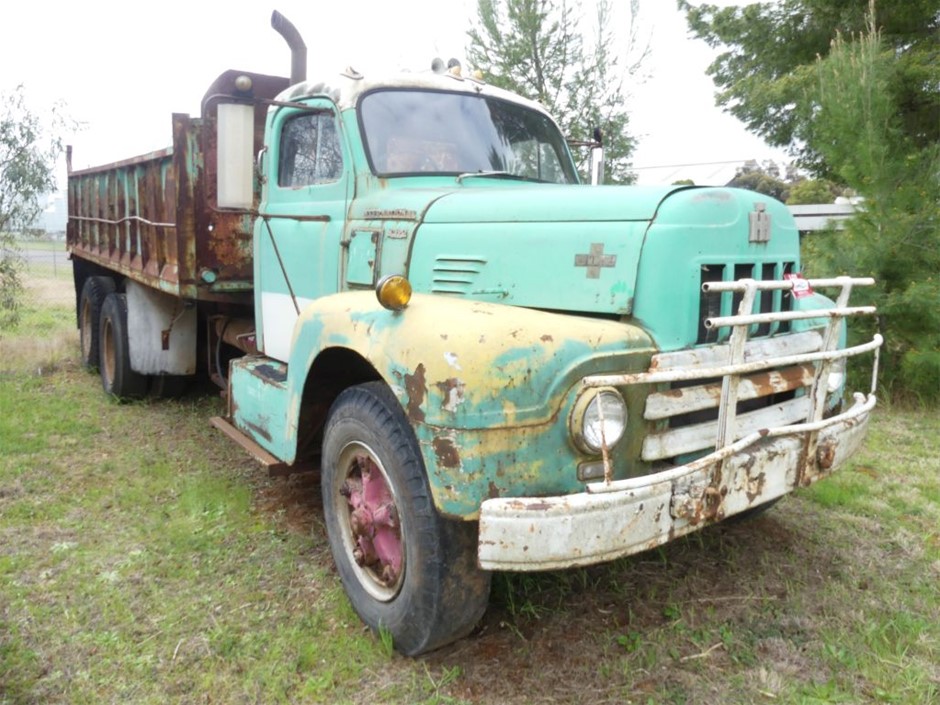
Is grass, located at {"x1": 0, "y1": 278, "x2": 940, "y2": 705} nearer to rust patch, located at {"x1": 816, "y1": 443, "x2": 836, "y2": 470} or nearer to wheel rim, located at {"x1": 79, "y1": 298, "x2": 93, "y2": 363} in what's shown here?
rust patch, located at {"x1": 816, "y1": 443, "x2": 836, "y2": 470}

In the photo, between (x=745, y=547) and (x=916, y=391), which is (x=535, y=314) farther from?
(x=916, y=391)

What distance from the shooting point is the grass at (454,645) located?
100 inches

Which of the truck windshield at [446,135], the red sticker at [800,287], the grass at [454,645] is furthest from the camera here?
the truck windshield at [446,135]

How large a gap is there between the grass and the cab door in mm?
1036

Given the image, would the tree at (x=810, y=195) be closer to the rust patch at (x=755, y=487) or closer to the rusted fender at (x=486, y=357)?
the rust patch at (x=755, y=487)

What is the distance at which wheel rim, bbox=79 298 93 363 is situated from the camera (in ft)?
23.5

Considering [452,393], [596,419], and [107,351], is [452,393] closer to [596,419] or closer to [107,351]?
[596,419]

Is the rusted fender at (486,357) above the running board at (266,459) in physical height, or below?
above

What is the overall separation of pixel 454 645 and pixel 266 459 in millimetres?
1277

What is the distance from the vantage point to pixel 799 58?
31.8ft

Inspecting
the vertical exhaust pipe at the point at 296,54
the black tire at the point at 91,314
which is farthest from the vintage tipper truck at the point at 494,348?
the black tire at the point at 91,314

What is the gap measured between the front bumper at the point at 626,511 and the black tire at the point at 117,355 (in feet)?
15.2

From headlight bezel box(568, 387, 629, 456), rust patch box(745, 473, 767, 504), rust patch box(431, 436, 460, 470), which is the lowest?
rust patch box(745, 473, 767, 504)

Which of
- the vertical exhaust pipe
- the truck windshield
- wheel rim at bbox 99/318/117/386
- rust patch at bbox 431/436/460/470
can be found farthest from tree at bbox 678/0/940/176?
wheel rim at bbox 99/318/117/386
